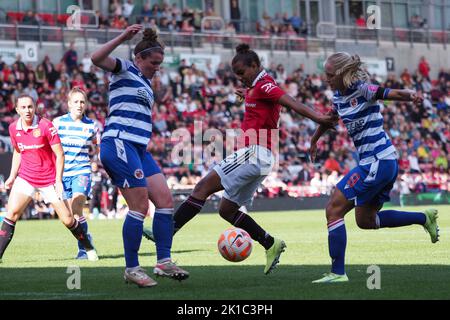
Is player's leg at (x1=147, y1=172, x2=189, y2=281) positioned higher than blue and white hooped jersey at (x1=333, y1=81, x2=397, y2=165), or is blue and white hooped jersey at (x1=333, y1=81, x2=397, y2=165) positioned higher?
blue and white hooped jersey at (x1=333, y1=81, x2=397, y2=165)

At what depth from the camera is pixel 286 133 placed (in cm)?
3584

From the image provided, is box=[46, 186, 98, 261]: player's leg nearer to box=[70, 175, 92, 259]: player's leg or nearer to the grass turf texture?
the grass turf texture

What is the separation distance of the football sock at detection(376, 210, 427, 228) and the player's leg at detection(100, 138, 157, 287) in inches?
107

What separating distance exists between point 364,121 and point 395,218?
5.18 ft

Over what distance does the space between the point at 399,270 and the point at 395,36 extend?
38246 mm

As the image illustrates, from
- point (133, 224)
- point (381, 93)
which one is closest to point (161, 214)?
point (133, 224)

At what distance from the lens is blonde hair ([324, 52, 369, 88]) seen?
9961 mm

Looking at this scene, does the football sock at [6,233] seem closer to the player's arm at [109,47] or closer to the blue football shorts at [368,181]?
the player's arm at [109,47]

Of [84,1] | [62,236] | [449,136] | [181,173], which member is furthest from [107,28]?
[62,236]

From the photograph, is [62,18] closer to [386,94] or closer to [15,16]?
[15,16]

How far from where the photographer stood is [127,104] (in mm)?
9680

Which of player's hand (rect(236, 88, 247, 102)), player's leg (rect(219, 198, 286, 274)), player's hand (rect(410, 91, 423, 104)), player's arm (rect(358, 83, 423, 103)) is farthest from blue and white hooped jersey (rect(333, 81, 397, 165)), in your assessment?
player's hand (rect(236, 88, 247, 102))

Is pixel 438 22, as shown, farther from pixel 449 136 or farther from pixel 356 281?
pixel 356 281

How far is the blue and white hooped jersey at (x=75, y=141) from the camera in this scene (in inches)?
580
